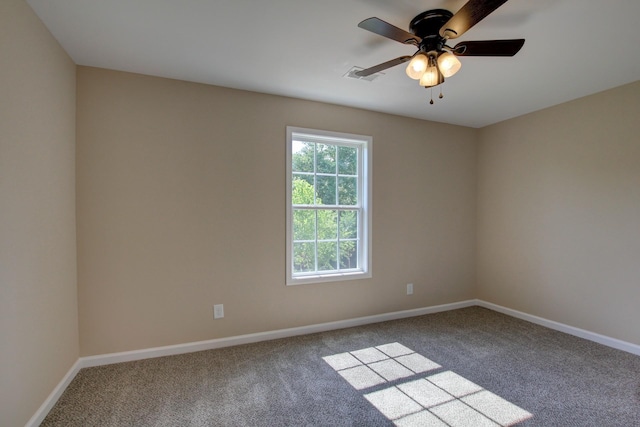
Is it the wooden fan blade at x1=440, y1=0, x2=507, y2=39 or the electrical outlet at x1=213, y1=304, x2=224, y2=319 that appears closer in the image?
the wooden fan blade at x1=440, y1=0, x2=507, y2=39

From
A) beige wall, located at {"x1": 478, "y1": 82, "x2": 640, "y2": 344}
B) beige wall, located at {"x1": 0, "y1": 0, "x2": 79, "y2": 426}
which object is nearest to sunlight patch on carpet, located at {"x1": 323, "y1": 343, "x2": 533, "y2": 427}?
beige wall, located at {"x1": 478, "y1": 82, "x2": 640, "y2": 344}

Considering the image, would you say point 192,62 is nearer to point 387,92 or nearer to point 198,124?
point 198,124

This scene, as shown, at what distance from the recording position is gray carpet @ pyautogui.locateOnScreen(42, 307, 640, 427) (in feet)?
6.29

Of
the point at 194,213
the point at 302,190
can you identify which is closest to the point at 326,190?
the point at 302,190

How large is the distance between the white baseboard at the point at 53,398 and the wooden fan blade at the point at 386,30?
289 cm

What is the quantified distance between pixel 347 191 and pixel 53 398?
2.97 m

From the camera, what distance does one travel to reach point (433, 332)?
329cm

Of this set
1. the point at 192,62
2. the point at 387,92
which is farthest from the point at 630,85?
the point at 192,62

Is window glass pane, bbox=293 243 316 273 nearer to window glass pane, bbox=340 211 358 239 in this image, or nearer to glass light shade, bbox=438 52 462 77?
window glass pane, bbox=340 211 358 239

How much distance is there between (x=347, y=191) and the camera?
3.54m

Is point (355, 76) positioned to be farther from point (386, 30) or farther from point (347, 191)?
point (347, 191)

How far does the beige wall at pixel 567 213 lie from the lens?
287cm

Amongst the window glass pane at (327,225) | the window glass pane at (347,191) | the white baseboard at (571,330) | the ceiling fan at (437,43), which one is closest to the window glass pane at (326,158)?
the window glass pane at (347,191)

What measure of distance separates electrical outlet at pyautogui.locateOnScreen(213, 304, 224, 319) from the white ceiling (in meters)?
2.09
